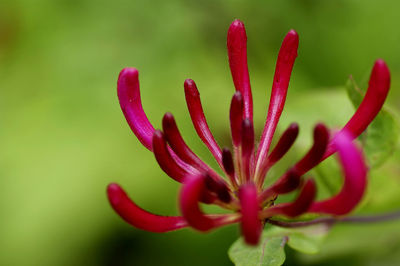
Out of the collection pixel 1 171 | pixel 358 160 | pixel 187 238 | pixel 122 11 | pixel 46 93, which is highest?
pixel 122 11

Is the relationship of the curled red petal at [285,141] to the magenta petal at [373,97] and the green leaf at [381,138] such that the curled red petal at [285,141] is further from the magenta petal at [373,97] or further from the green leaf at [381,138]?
the green leaf at [381,138]

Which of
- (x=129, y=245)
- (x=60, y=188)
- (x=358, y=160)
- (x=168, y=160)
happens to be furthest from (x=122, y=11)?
(x=358, y=160)

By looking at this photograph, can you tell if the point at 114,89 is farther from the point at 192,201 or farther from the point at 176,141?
the point at 192,201

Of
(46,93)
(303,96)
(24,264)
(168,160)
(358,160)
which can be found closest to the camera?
(358,160)

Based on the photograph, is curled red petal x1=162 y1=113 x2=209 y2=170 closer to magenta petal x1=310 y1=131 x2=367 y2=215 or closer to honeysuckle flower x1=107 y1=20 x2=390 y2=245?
honeysuckle flower x1=107 y1=20 x2=390 y2=245

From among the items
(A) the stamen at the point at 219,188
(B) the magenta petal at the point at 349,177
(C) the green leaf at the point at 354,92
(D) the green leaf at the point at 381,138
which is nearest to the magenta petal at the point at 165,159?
(A) the stamen at the point at 219,188

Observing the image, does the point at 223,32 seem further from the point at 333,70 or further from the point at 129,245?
the point at 129,245
